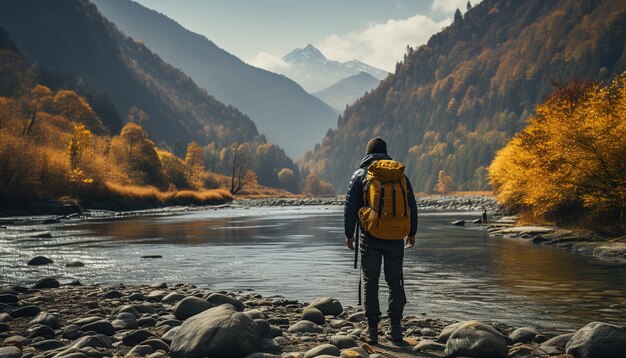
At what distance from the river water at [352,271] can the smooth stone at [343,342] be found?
4.31 metres

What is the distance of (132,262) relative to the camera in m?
25.8

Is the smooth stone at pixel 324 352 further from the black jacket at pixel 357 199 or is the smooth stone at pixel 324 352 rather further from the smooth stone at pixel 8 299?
the smooth stone at pixel 8 299

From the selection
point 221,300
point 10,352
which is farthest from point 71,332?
point 221,300

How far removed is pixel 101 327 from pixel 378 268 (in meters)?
5.51

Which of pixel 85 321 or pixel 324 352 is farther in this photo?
pixel 85 321

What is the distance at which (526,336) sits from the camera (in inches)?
433

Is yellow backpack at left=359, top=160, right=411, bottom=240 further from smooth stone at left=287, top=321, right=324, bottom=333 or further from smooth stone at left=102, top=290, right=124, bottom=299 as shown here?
smooth stone at left=102, top=290, right=124, bottom=299

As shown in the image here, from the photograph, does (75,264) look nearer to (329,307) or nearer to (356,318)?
(329,307)

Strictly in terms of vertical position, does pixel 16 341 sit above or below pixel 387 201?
below

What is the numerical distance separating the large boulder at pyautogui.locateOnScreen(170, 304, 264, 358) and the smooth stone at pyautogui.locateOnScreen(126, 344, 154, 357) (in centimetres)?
59

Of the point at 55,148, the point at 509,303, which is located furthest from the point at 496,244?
the point at 55,148

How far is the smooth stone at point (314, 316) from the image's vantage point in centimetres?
1262

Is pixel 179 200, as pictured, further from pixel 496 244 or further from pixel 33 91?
pixel 496 244

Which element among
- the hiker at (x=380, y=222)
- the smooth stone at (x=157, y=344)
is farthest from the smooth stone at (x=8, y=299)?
the hiker at (x=380, y=222)
